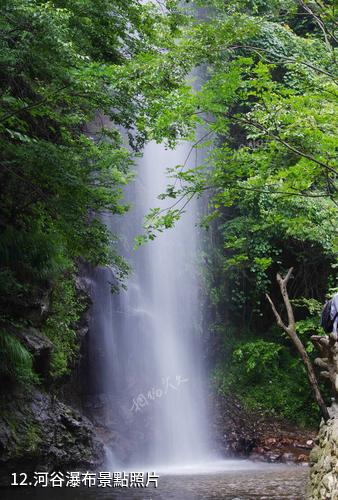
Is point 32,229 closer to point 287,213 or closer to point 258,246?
point 287,213

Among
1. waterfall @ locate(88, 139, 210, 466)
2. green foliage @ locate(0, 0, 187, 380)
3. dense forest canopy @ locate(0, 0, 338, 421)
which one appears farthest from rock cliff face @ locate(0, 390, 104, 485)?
waterfall @ locate(88, 139, 210, 466)

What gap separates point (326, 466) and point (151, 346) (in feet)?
36.5

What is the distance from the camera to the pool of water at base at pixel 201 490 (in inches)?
305

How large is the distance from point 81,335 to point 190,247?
6289 millimetres

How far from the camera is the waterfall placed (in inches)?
540

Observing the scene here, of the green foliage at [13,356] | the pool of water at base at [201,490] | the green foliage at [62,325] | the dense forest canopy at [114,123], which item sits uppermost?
the dense forest canopy at [114,123]

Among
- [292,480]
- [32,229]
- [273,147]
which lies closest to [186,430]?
[292,480]

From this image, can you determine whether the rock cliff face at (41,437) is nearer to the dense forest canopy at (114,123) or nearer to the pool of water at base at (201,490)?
the pool of water at base at (201,490)

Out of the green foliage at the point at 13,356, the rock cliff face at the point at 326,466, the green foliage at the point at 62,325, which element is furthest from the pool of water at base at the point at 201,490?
the green foliage at the point at 62,325

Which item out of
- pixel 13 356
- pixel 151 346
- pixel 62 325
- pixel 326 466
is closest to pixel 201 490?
pixel 13 356

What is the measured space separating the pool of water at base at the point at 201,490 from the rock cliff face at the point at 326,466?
2404mm

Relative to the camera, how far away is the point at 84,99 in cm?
719

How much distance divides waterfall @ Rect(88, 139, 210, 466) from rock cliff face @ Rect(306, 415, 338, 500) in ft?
23.8

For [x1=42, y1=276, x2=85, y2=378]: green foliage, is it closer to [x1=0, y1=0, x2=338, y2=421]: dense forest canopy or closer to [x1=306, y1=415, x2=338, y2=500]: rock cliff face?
[x1=0, y1=0, x2=338, y2=421]: dense forest canopy
